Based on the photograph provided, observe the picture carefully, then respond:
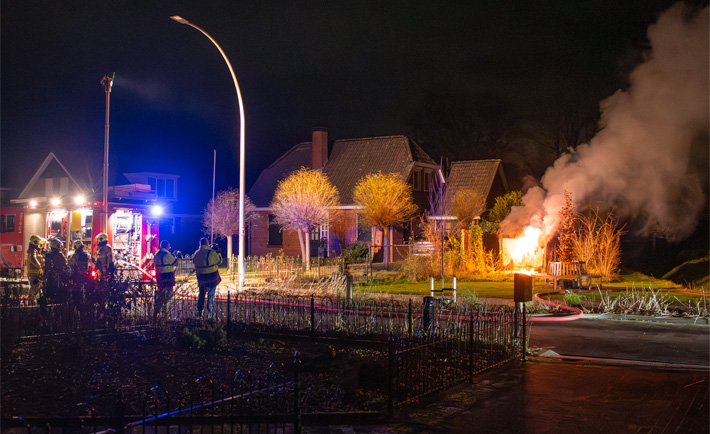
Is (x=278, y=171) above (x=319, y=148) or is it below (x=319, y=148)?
below

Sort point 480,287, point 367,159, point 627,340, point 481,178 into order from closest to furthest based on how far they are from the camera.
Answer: point 627,340 → point 480,287 → point 367,159 → point 481,178

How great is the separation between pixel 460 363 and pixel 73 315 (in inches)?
256

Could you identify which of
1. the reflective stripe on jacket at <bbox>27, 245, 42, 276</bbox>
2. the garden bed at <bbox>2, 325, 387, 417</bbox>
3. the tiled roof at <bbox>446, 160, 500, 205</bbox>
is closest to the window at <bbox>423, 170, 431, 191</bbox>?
the tiled roof at <bbox>446, 160, 500, 205</bbox>

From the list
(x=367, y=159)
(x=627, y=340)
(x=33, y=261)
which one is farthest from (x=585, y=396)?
(x=367, y=159)

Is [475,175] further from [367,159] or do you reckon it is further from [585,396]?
[585,396]

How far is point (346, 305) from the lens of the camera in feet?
41.4

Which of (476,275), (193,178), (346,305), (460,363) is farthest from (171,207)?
(460,363)

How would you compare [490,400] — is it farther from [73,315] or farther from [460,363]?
[73,315]

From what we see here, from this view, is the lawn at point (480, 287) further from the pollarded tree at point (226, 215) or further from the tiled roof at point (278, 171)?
the tiled roof at point (278, 171)

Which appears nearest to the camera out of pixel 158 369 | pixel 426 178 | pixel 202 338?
pixel 158 369

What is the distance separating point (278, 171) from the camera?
4494 centimetres

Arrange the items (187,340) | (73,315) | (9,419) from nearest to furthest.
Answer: (9,419) < (187,340) < (73,315)

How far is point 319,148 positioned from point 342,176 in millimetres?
3287

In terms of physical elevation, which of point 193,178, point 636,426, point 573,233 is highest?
point 193,178
